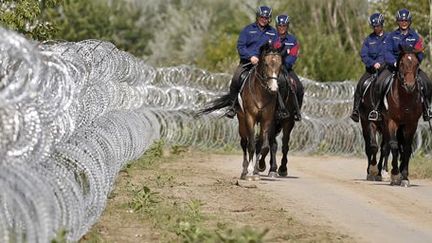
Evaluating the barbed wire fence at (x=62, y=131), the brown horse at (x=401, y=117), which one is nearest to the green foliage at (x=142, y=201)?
the barbed wire fence at (x=62, y=131)

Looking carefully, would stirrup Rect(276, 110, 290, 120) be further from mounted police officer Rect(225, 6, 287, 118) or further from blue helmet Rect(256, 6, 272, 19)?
blue helmet Rect(256, 6, 272, 19)

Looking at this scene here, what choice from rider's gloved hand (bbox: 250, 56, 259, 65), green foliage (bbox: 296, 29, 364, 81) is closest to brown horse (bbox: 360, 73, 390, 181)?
rider's gloved hand (bbox: 250, 56, 259, 65)

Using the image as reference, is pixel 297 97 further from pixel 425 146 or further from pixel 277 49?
pixel 425 146

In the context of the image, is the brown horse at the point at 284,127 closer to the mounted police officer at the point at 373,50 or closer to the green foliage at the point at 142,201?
the mounted police officer at the point at 373,50

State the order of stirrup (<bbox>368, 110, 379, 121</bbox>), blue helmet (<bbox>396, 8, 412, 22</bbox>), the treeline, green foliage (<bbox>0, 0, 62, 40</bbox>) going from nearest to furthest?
blue helmet (<bbox>396, 8, 412, 22</bbox>) → stirrup (<bbox>368, 110, 379, 121</bbox>) → green foliage (<bbox>0, 0, 62, 40</bbox>) → the treeline

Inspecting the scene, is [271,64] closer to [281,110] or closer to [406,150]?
[281,110]

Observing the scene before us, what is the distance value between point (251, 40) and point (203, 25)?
78923 mm

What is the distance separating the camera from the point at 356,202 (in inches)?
679

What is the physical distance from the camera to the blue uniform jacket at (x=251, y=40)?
69.7 feet

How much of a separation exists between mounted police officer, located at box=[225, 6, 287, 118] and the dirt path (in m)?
1.56

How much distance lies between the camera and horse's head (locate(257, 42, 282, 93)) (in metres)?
19.6

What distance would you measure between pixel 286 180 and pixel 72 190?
1205 centimetres

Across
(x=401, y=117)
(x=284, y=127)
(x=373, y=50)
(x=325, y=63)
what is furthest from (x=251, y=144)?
(x=325, y=63)

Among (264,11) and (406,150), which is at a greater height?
(264,11)
